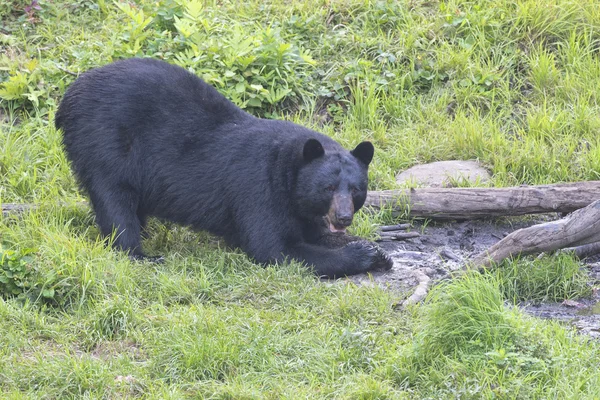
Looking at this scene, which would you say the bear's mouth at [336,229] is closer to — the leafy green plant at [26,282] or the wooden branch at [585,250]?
the wooden branch at [585,250]

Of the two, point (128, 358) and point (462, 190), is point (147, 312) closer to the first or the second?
point (128, 358)

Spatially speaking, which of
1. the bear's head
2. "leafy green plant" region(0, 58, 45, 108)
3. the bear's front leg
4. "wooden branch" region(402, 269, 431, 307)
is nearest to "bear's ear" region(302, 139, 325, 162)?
the bear's head

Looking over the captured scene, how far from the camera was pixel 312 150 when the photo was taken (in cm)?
663

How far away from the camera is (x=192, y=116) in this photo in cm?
696

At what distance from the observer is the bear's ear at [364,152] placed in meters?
6.73

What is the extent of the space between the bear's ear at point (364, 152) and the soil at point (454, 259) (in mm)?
780

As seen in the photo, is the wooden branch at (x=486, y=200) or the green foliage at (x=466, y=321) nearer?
the green foliage at (x=466, y=321)

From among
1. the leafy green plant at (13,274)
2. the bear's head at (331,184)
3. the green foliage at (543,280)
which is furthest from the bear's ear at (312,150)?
the leafy green plant at (13,274)

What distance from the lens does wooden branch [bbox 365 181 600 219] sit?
23.6 feet

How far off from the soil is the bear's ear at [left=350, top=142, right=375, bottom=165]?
780 mm

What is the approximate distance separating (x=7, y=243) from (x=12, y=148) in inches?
69.3

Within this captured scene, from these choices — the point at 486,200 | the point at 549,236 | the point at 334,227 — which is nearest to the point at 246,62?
the point at 334,227

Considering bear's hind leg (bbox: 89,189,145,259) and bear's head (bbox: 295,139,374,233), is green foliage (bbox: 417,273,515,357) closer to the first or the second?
bear's head (bbox: 295,139,374,233)

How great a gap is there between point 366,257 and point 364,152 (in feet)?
2.57
